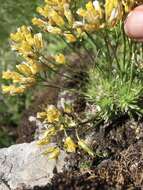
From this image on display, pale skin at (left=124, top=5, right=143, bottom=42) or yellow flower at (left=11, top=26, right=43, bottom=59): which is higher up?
yellow flower at (left=11, top=26, right=43, bottom=59)

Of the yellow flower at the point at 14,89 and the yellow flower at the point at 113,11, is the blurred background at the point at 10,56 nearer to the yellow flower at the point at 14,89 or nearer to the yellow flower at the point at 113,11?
the yellow flower at the point at 14,89

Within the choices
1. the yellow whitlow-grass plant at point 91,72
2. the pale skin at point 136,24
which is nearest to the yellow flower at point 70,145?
the yellow whitlow-grass plant at point 91,72

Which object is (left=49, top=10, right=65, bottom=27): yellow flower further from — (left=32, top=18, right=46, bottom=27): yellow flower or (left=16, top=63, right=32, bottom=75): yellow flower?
(left=16, top=63, right=32, bottom=75): yellow flower

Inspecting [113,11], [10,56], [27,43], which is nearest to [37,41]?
[27,43]

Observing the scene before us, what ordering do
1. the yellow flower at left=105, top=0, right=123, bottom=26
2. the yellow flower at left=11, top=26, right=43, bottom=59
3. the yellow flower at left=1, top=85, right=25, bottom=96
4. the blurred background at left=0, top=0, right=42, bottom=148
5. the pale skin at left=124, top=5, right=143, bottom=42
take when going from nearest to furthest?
the pale skin at left=124, top=5, right=143, bottom=42 → the yellow flower at left=105, top=0, right=123, bottom=26 → the yellow flower at left=11, top=26, right=43, bottom=59 → the yellow flower at left=1, top=85, right=25, bottom=96 → the blurred background at left=0, top=0, right=42, bottom=148

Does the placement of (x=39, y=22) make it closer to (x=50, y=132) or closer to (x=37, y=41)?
(x=37, y=41)

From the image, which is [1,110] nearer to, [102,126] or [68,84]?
[68,84]

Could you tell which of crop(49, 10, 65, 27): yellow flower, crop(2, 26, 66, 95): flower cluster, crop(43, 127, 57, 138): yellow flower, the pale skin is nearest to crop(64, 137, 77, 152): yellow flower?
crop(43, 127, 57, 138): yellow flower
